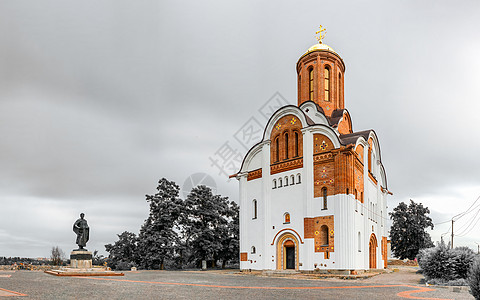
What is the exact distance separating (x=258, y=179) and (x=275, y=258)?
18.6 ft

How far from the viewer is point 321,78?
29891 millimetres

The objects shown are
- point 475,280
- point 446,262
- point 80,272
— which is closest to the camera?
point 475,280

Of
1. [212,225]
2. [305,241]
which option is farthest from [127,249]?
[305,241]

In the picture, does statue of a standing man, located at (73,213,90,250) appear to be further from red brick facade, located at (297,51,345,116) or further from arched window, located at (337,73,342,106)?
arched window, located at (337,73,342,106)

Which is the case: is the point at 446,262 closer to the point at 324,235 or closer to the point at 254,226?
the point at 324,235

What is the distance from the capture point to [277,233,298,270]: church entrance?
25203 mm

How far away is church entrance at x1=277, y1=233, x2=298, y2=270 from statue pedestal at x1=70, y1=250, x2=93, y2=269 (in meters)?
11.6

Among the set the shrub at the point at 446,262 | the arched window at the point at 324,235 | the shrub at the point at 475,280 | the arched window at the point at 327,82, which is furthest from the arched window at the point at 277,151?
the shrub at the point at 475,280

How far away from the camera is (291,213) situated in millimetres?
25609

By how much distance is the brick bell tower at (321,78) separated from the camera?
97.6 feet

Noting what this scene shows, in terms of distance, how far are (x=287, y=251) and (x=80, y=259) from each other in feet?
41.0

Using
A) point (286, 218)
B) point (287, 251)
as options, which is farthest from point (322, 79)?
point (287, 251)

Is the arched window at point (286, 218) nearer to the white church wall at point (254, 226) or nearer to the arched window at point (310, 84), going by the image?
the white church wall at point (254, 226)

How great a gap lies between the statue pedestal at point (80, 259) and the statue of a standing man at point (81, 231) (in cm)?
56
